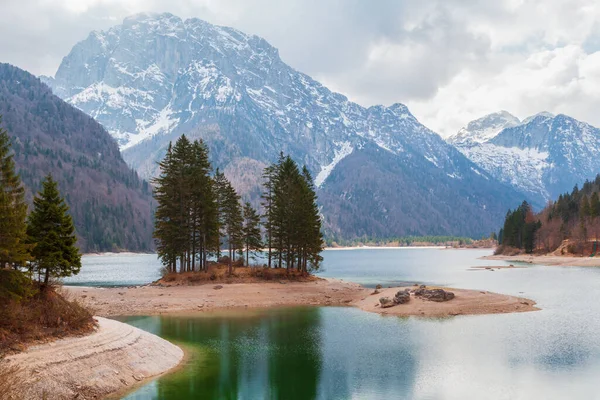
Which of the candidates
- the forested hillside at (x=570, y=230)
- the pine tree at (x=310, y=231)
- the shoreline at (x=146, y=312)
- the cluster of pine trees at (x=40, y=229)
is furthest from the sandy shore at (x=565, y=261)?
the cluster of pine trees at (x=40, y=229)

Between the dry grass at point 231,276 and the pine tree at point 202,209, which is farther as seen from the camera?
the pine tree at point 202,209

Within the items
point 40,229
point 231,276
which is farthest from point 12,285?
point 231,276

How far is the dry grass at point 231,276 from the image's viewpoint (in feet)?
255

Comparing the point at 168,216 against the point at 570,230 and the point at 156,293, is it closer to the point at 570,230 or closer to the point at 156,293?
the point at 156,293

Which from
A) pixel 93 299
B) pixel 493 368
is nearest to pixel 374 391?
pixel 493 368

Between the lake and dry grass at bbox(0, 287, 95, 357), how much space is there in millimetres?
6035

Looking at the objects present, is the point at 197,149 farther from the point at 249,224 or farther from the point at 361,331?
the point at 361,331

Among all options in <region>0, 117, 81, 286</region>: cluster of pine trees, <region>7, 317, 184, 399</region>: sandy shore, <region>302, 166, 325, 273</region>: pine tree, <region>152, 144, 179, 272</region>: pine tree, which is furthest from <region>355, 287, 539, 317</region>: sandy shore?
<region>0, 117, 81, 286</region>: cluster of pine trees

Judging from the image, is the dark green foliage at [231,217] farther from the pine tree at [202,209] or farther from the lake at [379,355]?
the lake at [379,355]

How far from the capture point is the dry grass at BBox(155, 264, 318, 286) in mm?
77875

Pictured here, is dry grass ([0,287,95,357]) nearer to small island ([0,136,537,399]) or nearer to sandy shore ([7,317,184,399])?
small island ([0,136,537,399])

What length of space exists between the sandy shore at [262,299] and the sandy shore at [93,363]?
23.7 m

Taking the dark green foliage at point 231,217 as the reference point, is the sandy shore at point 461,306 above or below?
below

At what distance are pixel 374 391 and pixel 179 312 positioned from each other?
35.9 m
